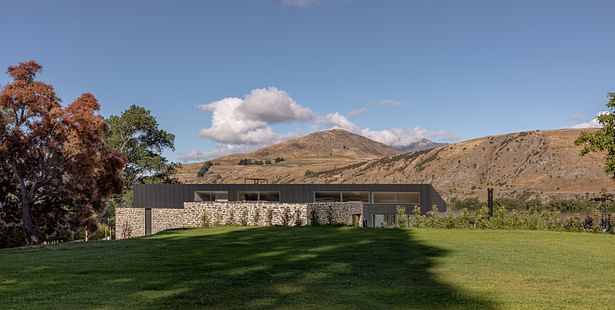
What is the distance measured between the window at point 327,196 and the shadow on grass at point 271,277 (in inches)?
802

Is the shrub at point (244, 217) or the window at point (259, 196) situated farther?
the window at point (259, 196)

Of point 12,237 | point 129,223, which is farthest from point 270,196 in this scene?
point 12,237

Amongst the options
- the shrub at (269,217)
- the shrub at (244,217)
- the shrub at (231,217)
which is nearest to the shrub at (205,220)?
the shrub at (231,217)

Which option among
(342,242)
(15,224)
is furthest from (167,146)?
(342,242)

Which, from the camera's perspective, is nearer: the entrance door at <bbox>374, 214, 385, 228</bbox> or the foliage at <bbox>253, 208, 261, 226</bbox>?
the foliage at <bbox>253, 208, 261, 226</bbox>

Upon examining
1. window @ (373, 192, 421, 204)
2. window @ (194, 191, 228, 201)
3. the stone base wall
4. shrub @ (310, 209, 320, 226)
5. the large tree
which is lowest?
the stone base wall

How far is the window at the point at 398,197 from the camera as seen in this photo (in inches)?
1414

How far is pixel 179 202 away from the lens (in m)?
36.7

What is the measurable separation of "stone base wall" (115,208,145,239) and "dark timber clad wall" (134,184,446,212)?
63cm

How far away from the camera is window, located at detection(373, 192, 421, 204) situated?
118 ft

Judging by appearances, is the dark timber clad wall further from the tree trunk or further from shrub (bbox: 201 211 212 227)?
the tree trunk

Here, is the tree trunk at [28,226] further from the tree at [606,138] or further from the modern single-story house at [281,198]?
the tree at [606,138]

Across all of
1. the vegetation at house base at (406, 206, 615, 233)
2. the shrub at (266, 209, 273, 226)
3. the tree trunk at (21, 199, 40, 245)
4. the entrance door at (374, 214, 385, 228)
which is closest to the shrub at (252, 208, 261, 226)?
the shrub at (266, 209, 273, 226)

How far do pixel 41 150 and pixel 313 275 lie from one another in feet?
51.7
